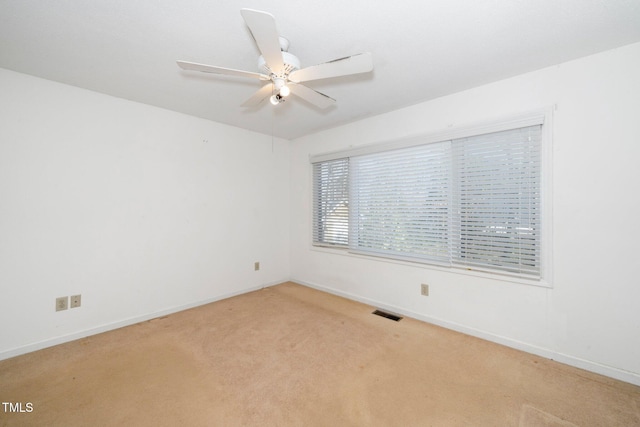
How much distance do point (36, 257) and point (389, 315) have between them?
3.45 metres

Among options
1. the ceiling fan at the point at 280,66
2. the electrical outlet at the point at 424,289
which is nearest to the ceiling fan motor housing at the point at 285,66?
the ceiling fan at the point at 280,66

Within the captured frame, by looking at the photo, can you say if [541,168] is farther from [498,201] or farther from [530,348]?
[530,348]

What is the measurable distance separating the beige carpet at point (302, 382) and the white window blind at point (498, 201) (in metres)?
0.80

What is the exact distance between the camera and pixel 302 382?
5.99 feet

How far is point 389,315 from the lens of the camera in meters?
2.93

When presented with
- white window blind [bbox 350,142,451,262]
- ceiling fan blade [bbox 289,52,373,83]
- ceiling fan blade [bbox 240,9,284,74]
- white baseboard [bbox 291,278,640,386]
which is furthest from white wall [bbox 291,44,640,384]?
ceiling fan blade [bbox 240,9,284,74]

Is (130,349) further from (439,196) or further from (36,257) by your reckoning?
(439,196)

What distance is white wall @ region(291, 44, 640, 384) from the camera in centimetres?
180

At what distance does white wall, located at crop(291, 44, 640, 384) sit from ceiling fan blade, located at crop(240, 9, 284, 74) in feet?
6.27

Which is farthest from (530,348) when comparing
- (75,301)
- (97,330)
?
(75,301)

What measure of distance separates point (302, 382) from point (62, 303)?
2342mm

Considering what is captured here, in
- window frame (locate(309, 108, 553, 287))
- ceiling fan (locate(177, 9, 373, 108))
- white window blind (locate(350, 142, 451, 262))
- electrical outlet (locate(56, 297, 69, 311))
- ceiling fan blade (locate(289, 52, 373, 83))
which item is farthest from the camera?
white window blind (locate(350, 142, 451, 262))

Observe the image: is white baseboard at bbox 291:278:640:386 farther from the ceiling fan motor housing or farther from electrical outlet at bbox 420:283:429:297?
the ceiling fan motor housing

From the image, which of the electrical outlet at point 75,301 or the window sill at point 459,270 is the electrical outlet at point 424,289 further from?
the electrical outlet at point 75,301
